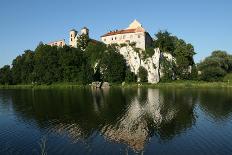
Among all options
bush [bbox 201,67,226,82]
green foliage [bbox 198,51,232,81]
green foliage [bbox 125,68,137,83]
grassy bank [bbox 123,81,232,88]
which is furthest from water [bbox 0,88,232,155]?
green foliage [bbox 198,51,232,81]

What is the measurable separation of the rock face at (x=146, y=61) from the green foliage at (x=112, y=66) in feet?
21.8

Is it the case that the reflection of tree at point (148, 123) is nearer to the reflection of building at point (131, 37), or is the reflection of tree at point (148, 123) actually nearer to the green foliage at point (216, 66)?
the green foliage at point (216, 66)

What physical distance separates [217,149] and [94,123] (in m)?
20.3

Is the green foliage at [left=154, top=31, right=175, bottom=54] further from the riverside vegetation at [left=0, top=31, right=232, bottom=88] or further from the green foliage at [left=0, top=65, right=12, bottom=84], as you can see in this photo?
the green foliage at [left=0, top=65, right=12, bottom=84]

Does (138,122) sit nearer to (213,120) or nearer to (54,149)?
(213,120)

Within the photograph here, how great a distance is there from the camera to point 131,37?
14200cm

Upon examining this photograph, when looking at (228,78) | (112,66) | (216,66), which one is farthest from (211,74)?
(112,66)

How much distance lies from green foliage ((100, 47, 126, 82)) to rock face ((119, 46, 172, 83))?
6.64 metres

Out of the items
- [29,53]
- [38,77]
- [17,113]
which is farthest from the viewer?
[29,53]

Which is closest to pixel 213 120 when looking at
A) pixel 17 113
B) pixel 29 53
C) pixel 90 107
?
pixel 90 107

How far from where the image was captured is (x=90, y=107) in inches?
2542

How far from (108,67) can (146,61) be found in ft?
64.4

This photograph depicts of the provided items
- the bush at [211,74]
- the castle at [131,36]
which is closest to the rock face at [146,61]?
the castle at [131,36]

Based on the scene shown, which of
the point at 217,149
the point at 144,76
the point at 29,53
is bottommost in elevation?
the point at 217,149
